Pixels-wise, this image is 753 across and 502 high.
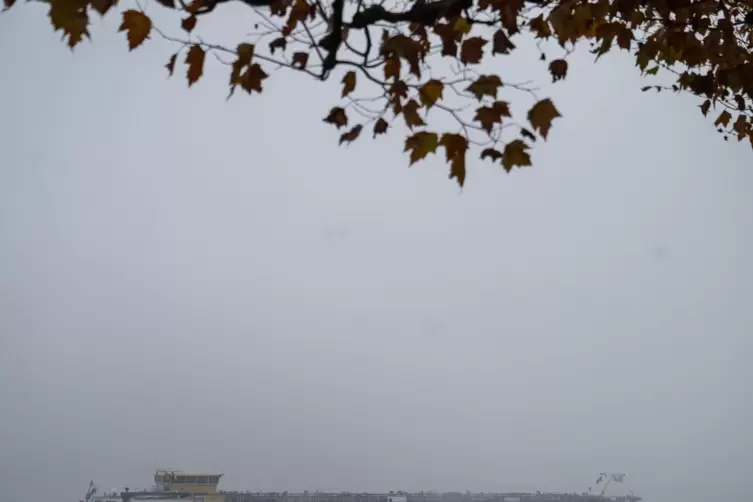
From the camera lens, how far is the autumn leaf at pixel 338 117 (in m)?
4.04

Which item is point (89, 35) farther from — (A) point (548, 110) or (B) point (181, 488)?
(B) point (181, 488)

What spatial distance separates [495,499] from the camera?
63000 mm

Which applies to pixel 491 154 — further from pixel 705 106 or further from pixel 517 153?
pixel 705 106

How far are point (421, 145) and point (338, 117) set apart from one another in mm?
472

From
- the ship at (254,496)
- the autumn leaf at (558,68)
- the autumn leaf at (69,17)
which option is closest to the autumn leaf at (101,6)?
the autumn leaf at (69,17)

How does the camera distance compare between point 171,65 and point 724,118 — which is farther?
point 724,118

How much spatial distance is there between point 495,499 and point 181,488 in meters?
28.1

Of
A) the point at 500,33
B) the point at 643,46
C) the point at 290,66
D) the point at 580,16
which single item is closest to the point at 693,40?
the point at 643,46

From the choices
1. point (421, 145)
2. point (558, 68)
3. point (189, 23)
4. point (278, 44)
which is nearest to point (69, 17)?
point (189, 23)

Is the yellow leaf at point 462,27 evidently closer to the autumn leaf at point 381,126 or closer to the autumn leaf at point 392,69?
the autumn leaf at point 392,69

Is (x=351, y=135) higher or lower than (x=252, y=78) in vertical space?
lower

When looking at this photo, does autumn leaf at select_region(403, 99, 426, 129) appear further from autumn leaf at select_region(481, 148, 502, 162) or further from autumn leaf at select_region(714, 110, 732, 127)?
autumn leaf at select_region(714, 110, 732, 127)

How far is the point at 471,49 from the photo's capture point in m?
4.09

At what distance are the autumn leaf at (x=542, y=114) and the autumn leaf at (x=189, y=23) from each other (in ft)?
5.66
